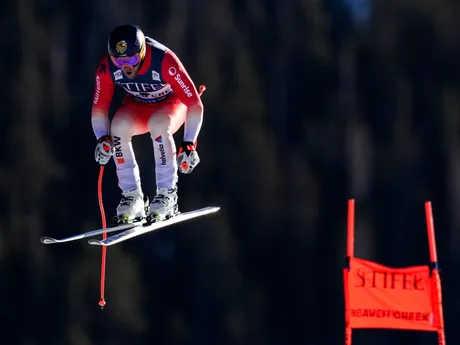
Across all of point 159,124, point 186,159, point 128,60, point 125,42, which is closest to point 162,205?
point 186,159

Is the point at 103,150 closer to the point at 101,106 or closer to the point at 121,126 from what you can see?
the point at 121,126

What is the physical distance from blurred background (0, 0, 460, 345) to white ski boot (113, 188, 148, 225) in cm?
923

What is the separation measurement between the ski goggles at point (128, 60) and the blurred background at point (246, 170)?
993 cm

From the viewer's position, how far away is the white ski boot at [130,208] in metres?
8.84

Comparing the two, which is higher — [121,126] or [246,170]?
[246,170]

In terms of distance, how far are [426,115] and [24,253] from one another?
603cm

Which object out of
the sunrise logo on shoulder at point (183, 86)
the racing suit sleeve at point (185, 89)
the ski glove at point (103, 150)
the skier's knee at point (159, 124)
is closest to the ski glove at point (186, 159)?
the racing suit sleeve at point (185, 89)

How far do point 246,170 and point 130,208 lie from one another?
10291mm

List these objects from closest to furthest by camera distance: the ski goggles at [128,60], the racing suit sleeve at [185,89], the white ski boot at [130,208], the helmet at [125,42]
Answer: the helmet at [125,42]
the ski goggles at [128,60]
the racing suit sleeve at [185,89]
the white ski boot at [130,208]

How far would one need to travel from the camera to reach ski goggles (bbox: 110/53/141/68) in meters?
8.38

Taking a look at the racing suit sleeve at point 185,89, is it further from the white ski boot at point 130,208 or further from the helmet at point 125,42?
the white ski boot at point 130,208

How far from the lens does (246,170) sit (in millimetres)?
19094

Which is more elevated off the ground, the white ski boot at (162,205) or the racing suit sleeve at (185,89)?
the racing suit sleeve at (185,89)

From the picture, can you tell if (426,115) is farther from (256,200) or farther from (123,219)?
(123,219)
